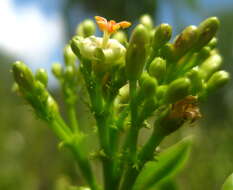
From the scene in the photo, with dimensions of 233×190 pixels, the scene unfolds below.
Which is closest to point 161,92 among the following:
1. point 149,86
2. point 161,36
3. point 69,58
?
point 149,86

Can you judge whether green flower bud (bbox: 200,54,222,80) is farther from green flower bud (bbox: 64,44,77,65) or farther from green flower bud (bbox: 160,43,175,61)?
green flower bud (bbox: 64,44,77,65)

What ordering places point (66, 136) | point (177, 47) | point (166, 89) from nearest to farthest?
point (166, 89) < point (177, 47) < point (66, 136)

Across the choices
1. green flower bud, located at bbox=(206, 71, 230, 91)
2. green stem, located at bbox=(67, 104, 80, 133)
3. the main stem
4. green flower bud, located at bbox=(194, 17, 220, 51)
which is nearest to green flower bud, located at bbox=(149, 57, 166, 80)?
the main stem

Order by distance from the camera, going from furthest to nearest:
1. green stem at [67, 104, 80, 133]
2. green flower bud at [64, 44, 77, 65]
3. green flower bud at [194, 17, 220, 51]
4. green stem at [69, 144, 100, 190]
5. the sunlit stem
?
green flower bud at [64, 44, 77, 65], green stem at [67, 104, 80, 133], green stem at [69, 144, 100, 190], green flower bud at [194, 17, 220, 51], the sunlit stem

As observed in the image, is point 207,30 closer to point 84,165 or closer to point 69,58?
point 69,58

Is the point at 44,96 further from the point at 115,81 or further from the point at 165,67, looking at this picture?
the point at 165,67

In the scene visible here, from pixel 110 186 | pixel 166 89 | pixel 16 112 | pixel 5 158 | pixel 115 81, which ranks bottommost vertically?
pixel 110 186

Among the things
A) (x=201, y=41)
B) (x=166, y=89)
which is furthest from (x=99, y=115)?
(x=201, y=41)
